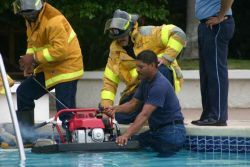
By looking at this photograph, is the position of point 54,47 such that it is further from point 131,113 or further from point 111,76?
point 131,113

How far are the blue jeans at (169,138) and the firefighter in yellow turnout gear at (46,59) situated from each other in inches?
42.3

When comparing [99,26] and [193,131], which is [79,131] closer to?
[193,131]

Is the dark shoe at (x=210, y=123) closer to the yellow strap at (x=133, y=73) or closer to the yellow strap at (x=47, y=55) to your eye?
the yellow strap at (x=133, y=73)

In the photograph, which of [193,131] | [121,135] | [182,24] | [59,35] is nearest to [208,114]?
[193,131]

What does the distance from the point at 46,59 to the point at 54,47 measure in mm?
155

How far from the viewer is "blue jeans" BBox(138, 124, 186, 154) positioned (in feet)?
26.3

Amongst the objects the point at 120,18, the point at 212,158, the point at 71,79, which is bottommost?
the point at 212,158

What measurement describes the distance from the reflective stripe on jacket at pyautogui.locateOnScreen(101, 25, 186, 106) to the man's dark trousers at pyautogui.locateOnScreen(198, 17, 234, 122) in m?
0.33

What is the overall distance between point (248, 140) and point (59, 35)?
2.26m

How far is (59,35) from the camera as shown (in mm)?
8469

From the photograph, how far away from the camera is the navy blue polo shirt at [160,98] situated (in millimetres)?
7863

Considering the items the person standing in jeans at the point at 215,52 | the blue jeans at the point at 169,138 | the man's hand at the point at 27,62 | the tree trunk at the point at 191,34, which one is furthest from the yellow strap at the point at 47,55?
the tree trunk at the point at 191,34

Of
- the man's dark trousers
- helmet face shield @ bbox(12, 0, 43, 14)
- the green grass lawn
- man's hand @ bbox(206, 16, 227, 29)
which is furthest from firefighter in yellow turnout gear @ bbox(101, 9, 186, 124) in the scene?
the green grass lawn

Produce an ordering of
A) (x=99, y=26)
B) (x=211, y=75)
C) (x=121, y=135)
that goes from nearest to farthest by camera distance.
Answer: (x=121, y=135), (x=211, y=75), (x=99, y=26)
